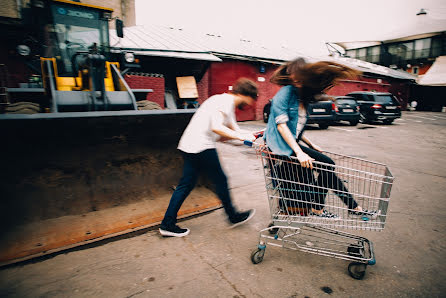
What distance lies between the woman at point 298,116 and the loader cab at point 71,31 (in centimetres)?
429

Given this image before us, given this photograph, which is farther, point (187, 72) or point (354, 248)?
point (187, 72)

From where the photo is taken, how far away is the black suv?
13.6 meters

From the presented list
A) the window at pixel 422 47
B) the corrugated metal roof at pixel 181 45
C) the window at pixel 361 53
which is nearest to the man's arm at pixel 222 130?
the corrugated metal roof at pixel 181 45

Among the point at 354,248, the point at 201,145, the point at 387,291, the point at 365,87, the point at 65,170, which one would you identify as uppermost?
the point at 365,87

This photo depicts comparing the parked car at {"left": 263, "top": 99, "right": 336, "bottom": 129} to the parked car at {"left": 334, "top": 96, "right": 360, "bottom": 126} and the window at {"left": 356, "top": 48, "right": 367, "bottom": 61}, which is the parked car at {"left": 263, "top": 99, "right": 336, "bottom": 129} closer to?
the parked car at {"left": 334, "top": 96, "right": 360, "bottom": 126}

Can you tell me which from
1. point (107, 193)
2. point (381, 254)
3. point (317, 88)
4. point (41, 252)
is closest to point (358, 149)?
point (381, 254)

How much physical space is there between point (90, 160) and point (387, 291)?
3.34 meters

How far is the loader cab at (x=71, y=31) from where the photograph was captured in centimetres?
519

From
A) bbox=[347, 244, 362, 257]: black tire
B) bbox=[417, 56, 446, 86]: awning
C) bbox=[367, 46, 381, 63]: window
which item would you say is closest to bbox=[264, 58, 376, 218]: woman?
bbox=[347, 244, 362, 257]: black tire

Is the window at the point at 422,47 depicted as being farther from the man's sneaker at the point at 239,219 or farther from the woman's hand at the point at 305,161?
the woman's hand at the point at 305,161

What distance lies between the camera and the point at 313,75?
2342 millimetres

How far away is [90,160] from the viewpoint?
3.14m

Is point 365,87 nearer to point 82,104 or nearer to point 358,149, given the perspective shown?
point 358,149

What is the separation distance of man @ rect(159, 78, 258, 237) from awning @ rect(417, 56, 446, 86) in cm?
3350
